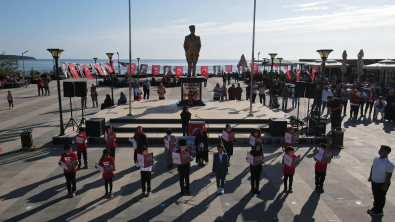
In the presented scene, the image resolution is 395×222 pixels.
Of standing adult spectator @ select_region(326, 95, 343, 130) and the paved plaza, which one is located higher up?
standing adult spectator @ select_region(326, 95, 343, 130)

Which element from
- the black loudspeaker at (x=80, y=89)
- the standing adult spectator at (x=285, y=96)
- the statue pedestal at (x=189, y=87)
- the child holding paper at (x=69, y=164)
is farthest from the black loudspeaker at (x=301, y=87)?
the child holding paper at (x=69, y=164)

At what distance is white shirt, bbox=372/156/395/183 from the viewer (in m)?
7.23

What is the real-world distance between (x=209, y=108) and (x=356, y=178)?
10.5 meters

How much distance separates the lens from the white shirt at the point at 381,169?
23.7ft

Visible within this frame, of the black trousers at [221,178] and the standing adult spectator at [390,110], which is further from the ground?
the standing adult spectator at [390,110]

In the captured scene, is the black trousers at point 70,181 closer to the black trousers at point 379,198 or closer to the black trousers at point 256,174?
the black trousers at point 256,174

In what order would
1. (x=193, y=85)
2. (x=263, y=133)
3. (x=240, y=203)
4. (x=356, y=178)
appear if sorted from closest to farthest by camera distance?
(x=240, y=203) < (x=356, y=178) < (x=263, y=133) < (x=193, y=85)

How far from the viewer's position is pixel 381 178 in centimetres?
738

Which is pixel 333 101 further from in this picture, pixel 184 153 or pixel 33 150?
pixel 33 150

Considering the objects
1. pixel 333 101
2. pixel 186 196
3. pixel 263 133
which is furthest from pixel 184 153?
pixel 333 101

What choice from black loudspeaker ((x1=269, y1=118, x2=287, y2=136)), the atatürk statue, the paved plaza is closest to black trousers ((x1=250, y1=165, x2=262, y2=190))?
the paved plaza

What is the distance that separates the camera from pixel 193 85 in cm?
2012

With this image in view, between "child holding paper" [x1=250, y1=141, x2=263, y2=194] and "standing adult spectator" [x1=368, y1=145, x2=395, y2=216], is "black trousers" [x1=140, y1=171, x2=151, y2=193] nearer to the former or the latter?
"child holding paper" [x1=250, y1=141, x2=263, y2=194]

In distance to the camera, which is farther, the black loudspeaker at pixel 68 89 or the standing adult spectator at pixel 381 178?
the black loudspeaker at pixel 68 89
